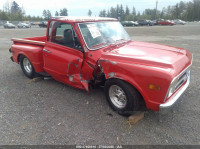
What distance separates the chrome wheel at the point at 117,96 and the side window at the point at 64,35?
1255 mm

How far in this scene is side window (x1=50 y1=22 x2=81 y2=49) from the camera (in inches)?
152

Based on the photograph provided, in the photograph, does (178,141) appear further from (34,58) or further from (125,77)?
(34,58)

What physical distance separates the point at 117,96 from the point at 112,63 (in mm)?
756

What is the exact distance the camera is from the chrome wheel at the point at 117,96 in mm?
3328

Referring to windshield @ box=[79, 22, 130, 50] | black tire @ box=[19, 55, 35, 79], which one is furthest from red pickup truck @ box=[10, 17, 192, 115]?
black tire @ box=[19, 55, 35, 79]

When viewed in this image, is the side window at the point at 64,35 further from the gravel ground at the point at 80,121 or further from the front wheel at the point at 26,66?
the front wheel at the point at 26,66

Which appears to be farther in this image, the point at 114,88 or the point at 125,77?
the point at 114,88

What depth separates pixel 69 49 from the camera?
3.91 m

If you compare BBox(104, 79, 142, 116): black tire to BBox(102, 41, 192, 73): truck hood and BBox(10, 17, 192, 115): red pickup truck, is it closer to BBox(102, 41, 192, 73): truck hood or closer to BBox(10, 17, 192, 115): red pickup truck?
BBox(10, 17, 192, 115): red pickup truck

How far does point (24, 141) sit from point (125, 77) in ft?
6.75

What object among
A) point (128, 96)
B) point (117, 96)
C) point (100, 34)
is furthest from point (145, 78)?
point (100, 34)

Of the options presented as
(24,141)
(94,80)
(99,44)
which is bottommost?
(24,141)

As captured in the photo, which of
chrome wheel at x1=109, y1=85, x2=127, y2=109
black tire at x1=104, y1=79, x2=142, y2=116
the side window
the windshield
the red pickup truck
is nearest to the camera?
the red pickup truck

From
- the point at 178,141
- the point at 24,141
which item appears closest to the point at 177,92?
the point at 178,141
